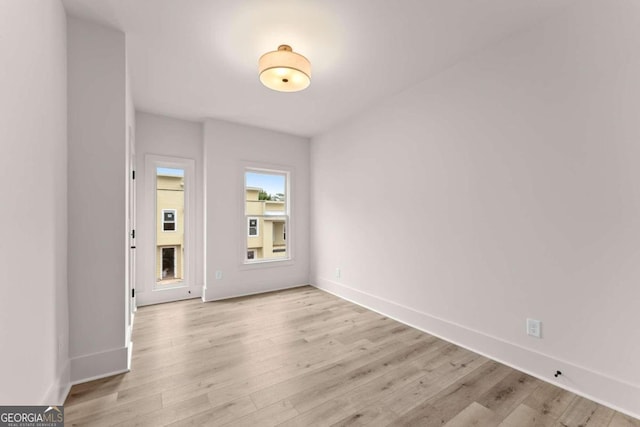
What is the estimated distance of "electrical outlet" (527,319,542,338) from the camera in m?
2.11

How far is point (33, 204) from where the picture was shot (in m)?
1.42

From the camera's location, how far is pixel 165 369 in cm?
221

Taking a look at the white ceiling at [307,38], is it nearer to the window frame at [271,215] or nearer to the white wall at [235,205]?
the white wall at [235,205]

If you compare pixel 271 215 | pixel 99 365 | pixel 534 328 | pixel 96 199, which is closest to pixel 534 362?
pixel 534 328

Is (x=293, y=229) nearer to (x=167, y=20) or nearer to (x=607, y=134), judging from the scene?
(x=167, y=20)

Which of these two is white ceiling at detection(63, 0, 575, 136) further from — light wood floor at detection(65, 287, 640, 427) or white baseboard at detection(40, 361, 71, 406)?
light wood floor at detection(65, 287, 640, 427)

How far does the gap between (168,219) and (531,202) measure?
4.49 m

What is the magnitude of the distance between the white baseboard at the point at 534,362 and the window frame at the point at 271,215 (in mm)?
2063

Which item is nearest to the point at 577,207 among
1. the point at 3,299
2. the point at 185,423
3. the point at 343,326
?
the point at 343,326

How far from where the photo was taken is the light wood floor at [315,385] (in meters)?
1.67

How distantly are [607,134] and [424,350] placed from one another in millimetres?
2152

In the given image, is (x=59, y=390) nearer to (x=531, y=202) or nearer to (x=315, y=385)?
(x=315, y=385)

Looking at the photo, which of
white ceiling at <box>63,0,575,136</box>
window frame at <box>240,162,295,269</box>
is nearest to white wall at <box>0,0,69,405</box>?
white ceiling at <box>63,0,575,136</box>

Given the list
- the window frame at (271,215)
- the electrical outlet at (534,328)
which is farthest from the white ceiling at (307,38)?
the electrical outlet at (534,328)
